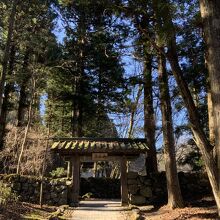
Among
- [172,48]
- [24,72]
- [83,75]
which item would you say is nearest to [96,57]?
[83,75]

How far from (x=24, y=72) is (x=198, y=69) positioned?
12533mm

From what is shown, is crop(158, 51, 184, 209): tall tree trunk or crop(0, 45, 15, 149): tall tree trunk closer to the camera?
crop(158, 51, 184, 209): tall tree trunk

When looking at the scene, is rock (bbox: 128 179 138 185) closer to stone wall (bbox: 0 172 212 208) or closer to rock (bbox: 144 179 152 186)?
stone wall (bbox: 0 172 212 208)

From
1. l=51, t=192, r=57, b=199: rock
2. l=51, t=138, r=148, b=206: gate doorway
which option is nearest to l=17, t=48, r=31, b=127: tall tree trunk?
l=51, t=138, r=148, b=206: gate doorway

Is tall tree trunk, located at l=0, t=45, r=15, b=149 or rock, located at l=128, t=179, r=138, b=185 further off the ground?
tall tree trunk, located at l=0, t=45, r=15, b=149

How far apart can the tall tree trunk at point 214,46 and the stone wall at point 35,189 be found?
9487 mm

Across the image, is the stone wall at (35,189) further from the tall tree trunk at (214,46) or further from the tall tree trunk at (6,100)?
the tall tree trunk at (214,46)

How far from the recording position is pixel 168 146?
40.3 feet

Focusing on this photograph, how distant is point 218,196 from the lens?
20.2 ft

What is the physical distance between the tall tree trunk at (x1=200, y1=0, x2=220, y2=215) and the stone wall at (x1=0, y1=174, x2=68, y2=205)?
31.1 feet

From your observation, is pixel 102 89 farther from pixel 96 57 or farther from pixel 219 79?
pixel 219 79

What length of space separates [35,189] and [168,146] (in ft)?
19.2

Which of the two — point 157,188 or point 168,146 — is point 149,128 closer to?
point 157,188

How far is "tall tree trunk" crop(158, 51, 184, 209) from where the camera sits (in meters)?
11.9
